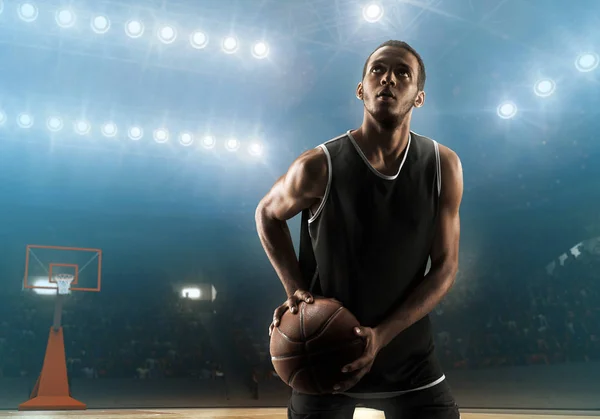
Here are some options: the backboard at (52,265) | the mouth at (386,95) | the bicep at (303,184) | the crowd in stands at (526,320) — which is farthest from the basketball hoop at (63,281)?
the mouth at (386,95)

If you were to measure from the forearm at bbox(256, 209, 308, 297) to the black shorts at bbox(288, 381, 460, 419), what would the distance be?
10.3 inches

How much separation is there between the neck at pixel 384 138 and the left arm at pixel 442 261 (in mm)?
109

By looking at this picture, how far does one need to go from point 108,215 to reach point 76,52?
3.58m

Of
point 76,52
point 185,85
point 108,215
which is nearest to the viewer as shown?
point 76,52

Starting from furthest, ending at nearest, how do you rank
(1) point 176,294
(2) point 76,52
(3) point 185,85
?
(1) point 176,294, (3) point 185,85, (2) point 76,52

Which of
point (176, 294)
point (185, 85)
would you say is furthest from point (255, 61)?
point (176, 294)

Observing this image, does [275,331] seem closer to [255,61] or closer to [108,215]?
[255,61]

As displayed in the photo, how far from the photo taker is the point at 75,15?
24.0 ft

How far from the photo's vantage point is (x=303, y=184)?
4.01 ft

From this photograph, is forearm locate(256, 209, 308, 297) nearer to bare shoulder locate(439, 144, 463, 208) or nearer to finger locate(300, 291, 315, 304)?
finger locate(300, 291, 315, 304)

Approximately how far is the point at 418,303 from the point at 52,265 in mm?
7507

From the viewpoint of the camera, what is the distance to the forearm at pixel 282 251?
1.30 m

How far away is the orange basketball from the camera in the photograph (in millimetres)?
1105

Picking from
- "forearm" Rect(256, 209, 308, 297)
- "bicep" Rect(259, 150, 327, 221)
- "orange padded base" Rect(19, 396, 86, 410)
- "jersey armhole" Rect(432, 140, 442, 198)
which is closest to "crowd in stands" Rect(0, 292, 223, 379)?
"orange padded base" Rect(19, 396, 86, 410)
